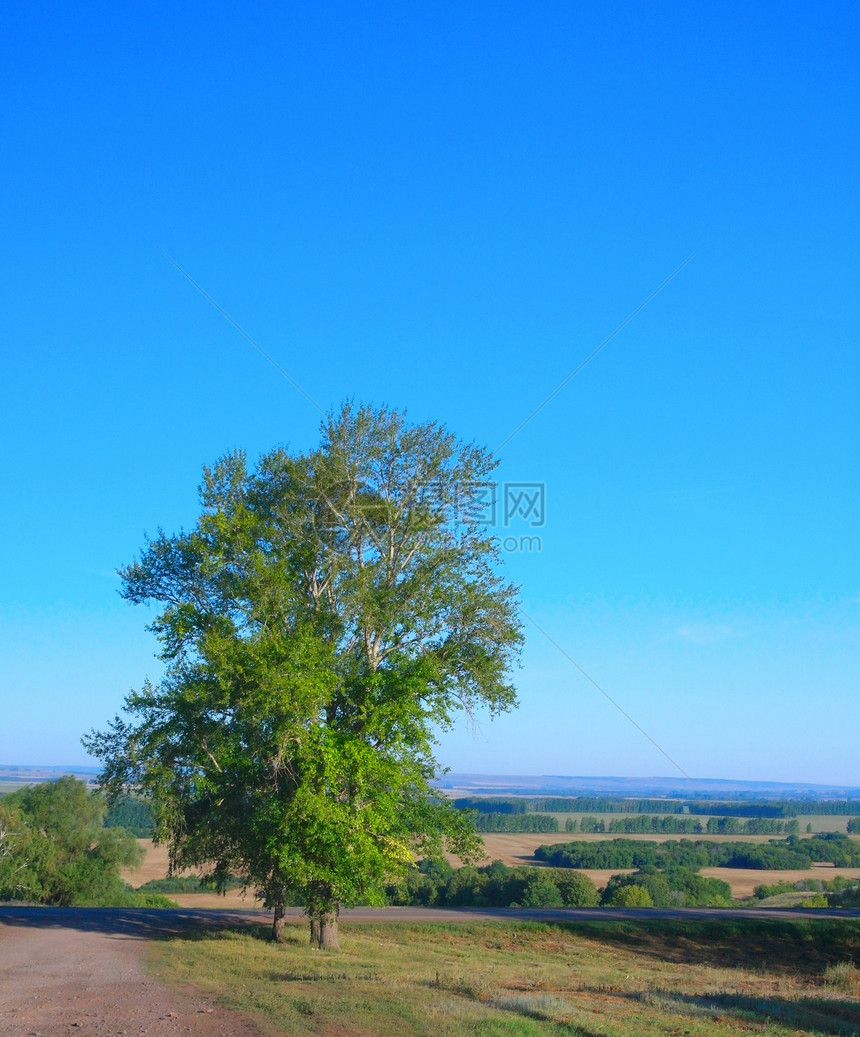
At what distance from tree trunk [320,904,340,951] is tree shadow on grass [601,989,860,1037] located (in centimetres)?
896

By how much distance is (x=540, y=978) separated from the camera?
21.4 m

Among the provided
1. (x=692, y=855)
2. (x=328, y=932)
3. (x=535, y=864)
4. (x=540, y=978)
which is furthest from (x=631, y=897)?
(x=692, y=855)

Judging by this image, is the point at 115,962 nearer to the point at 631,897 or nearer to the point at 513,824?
the point at 631,897

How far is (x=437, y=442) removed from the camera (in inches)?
1046

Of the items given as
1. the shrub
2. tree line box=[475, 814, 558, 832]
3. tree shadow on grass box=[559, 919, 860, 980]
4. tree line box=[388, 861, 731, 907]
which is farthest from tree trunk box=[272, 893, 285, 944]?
tree line box=[475, 814, 558, 832]

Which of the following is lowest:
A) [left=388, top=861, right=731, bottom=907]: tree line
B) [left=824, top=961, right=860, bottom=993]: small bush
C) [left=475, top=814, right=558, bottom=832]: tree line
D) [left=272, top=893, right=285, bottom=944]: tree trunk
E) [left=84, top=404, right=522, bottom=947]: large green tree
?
[left=475, top=814, right=558, bottom=832]: tree line

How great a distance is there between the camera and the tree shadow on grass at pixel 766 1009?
1656cm

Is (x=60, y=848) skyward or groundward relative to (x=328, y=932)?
groundward

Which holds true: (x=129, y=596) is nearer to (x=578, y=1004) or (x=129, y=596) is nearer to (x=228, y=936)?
(x=228, y=936)

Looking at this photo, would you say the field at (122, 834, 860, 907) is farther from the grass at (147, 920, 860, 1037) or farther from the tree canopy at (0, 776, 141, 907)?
the grass at (147, 920, 860, 1037)

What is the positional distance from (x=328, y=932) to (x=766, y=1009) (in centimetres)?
1223

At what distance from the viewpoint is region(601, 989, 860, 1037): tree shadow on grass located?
16.6 metres

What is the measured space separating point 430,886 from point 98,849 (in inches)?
873

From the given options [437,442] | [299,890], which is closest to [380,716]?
[299,890]
